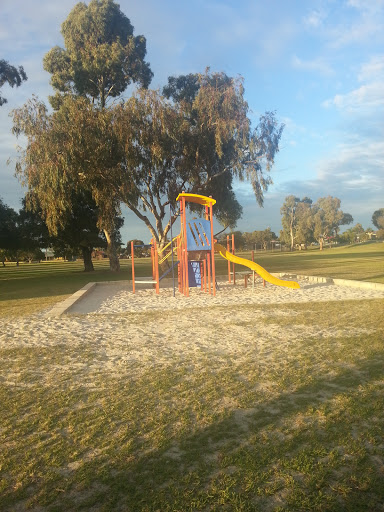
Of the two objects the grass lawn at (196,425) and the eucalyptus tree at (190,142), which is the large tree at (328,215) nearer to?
the eucalyptus tree at (190,142)

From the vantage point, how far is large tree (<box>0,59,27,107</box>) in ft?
76.2

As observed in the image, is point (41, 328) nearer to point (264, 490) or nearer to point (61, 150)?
point (264, 490)

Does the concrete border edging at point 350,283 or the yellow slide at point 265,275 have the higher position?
the yellow slide at point 265,275

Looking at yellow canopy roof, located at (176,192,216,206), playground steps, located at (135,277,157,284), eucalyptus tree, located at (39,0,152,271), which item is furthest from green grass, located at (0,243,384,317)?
yellow canopy roof, located at (176,192,216,206)

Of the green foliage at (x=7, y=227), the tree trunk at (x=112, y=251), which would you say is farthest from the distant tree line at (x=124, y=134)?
the green foliage at (x=7, y=227)

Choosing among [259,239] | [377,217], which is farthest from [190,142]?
[377,217]

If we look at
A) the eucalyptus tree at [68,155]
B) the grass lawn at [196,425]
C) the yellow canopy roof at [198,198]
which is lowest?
the grass lawn at [196,425]

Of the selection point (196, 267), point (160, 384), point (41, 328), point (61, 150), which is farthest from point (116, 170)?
point (160, 384)

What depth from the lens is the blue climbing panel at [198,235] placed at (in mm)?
14898

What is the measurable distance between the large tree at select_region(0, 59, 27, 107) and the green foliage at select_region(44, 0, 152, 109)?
3.10m

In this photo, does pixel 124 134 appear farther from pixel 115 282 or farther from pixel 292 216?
pixel 292 216

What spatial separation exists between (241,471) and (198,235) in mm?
13139

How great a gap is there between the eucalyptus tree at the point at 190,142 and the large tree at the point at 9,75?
854 cm

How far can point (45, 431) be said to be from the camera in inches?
139
